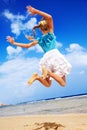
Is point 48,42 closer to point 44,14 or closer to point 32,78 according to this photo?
point 44,14

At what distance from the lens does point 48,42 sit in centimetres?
814

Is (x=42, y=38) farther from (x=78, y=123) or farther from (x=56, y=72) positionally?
(x=78, y=123)

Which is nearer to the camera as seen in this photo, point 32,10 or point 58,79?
point 32,10

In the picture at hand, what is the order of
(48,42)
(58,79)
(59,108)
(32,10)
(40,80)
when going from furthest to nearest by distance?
(59,108), (48,42), (40,80), (58,79), (32,10)

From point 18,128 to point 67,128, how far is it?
2.81 metres

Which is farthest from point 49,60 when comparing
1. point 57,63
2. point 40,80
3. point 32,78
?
point 32,78

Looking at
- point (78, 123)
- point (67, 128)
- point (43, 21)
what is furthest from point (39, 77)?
point (78, 123)

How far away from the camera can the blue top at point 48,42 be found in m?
8.09

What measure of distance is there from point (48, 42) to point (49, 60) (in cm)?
50

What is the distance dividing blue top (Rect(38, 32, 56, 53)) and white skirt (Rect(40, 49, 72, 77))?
0.13 m

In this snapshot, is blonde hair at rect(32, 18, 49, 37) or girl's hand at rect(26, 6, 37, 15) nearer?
girl's hand at rect(26, 6, 37, 15)

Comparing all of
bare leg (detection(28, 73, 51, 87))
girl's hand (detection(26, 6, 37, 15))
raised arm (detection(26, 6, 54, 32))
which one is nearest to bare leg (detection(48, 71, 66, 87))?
bare leg (detection(28, 73, 51, 87))

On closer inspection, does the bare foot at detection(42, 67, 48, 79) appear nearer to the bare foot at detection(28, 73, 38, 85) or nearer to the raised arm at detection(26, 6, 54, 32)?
the bare foot at detection(28, 73, 38, 85)

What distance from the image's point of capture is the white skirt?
8.07 metres
